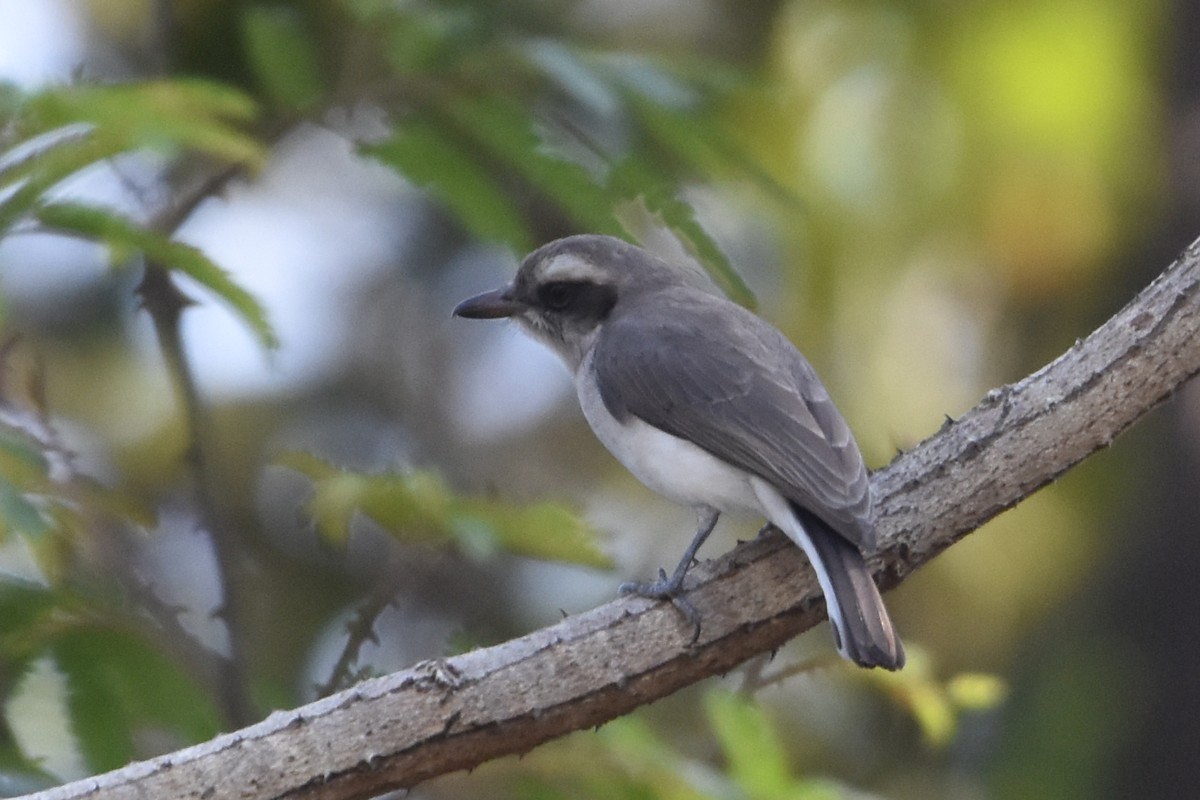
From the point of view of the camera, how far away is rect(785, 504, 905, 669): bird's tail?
3.24 m

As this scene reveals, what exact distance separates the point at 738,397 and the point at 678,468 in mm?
233

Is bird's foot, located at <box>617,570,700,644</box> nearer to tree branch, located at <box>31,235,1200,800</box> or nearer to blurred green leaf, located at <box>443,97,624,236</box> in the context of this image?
tree branch, located at <box>31,235,1200,800</box>

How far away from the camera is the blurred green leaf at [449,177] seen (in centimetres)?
357

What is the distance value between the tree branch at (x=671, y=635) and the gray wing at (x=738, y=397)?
15cm

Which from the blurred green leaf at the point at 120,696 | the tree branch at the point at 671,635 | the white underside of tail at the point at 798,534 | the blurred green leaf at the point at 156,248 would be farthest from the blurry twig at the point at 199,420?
the white underside of tail at the point at 798,534

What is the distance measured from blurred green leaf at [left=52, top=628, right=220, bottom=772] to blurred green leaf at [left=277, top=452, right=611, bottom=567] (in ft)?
Result: 1.45

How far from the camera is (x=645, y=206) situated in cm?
345

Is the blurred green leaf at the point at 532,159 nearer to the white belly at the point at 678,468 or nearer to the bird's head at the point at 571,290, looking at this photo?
the white belly at the point at 678,468

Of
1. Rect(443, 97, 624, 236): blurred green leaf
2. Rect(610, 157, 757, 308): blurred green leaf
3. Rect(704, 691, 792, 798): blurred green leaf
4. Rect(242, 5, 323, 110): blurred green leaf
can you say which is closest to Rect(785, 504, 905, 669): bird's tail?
Rect(704, 691, 792, 798): blurred green leaf

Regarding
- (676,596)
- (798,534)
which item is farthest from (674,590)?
(798,534)

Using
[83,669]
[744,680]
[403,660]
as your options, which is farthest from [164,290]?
[403,660]

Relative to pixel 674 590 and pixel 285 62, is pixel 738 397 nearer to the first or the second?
pixel 674 590

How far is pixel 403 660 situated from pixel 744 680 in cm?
243

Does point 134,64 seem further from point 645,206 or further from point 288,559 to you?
point 645,206
